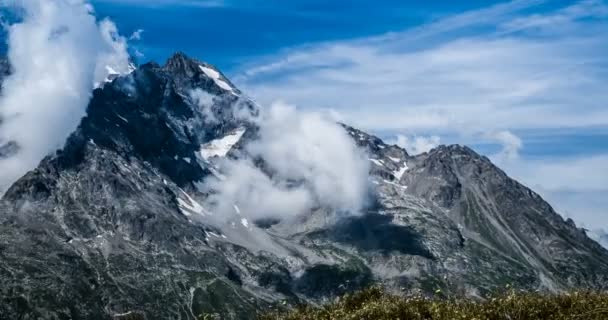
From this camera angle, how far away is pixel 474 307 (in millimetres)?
85000

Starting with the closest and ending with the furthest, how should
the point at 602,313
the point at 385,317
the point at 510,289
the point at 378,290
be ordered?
the point at 602,313 → the point at 385,317 → the point at 510,289 → the point at 378,290

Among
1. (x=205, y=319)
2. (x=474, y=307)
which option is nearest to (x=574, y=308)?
(x=474, y=307)

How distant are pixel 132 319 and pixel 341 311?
22439mm

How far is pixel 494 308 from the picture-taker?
267 feet

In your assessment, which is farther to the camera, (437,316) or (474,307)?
(474,307)

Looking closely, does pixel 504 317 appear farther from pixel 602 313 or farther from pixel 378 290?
pixel 378 290

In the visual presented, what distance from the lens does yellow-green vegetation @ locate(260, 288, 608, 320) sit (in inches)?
3098

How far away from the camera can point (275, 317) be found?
330 ft

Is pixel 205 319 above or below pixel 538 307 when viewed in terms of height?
Result: below

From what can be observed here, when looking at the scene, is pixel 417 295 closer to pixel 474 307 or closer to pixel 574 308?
pixel 474 307

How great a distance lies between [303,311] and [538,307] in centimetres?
2957

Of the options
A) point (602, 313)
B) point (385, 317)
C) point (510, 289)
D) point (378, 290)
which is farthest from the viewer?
point (378, 290)

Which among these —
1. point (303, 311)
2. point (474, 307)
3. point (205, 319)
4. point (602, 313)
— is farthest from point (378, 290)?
point (602, 313)

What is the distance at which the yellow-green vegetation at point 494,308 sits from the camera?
78.7m
